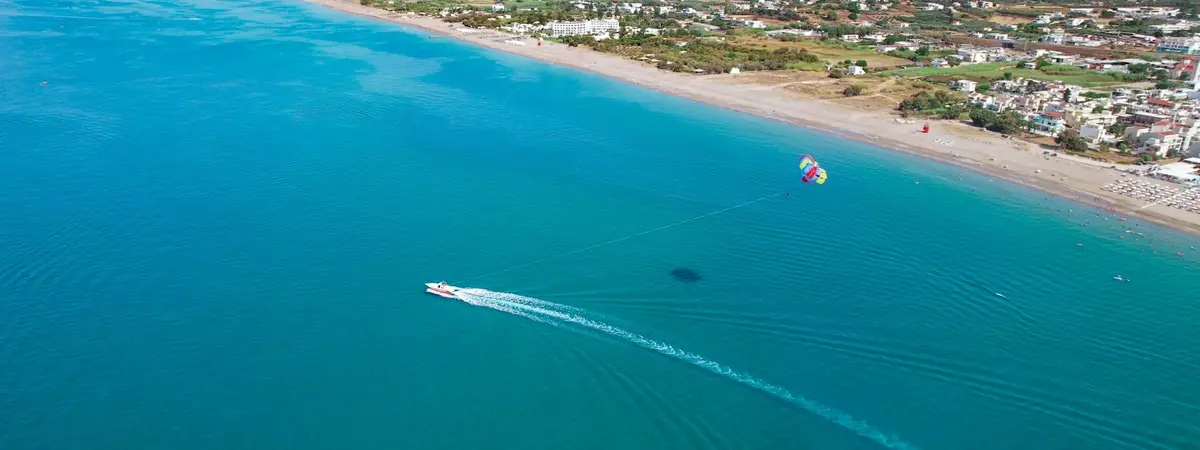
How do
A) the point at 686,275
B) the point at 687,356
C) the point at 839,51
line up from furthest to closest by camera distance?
1. the point at 839,51
2. the point at 686,275
3. the point at 687,356

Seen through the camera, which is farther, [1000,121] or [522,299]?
[1000,121]

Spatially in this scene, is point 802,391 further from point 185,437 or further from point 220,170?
point 220,170

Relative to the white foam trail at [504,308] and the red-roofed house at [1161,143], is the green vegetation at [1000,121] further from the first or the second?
the white foam trail at [504,308]

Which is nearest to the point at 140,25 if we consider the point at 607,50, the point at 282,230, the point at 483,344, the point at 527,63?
the point at 527,63

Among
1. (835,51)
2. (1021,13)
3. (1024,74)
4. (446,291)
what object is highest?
(1021,13)

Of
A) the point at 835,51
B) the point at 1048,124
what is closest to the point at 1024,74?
the point at 835,51

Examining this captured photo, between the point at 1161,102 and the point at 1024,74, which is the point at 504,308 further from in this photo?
the point at 1024,74

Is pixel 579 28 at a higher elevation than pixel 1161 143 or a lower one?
higher
